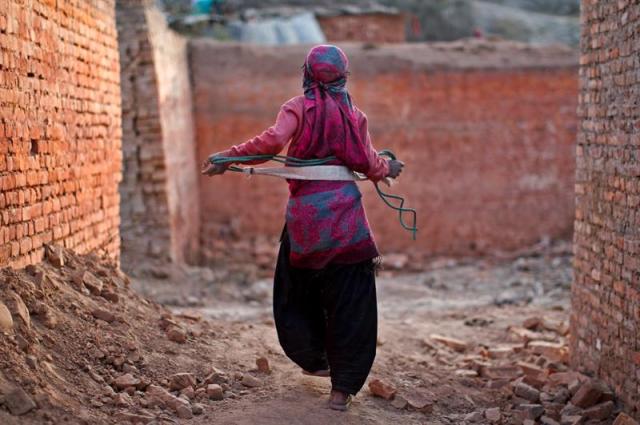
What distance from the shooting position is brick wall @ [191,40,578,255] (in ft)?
42.4

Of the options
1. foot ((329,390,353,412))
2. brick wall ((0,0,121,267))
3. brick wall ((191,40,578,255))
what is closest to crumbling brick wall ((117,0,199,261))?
brick wall ((191,40,578,255))

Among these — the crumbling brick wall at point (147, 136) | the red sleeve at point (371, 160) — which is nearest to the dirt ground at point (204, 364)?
the red sleeve at point (371, 160)

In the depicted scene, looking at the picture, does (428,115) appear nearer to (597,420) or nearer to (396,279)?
(396,279)

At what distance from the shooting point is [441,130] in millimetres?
13352

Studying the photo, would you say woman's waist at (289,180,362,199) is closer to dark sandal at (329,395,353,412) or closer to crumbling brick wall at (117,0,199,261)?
dark sandal at (329,395,353,412)

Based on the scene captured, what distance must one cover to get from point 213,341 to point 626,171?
278cm

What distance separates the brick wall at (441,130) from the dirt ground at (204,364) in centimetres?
417

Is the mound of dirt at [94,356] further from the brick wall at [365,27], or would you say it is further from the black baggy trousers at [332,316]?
the brick wall at [365,27]

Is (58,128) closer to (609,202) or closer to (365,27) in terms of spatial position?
(609,202)

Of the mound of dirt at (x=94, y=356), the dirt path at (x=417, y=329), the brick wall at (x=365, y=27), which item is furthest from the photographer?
the brick wall at (x=365, y=27)

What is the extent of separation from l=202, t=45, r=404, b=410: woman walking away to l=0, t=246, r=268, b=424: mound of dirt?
0.65 meters

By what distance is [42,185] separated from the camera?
5336 millimetres

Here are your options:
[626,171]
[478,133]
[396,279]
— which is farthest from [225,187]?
[626,171]

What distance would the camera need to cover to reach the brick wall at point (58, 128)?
192 inches
